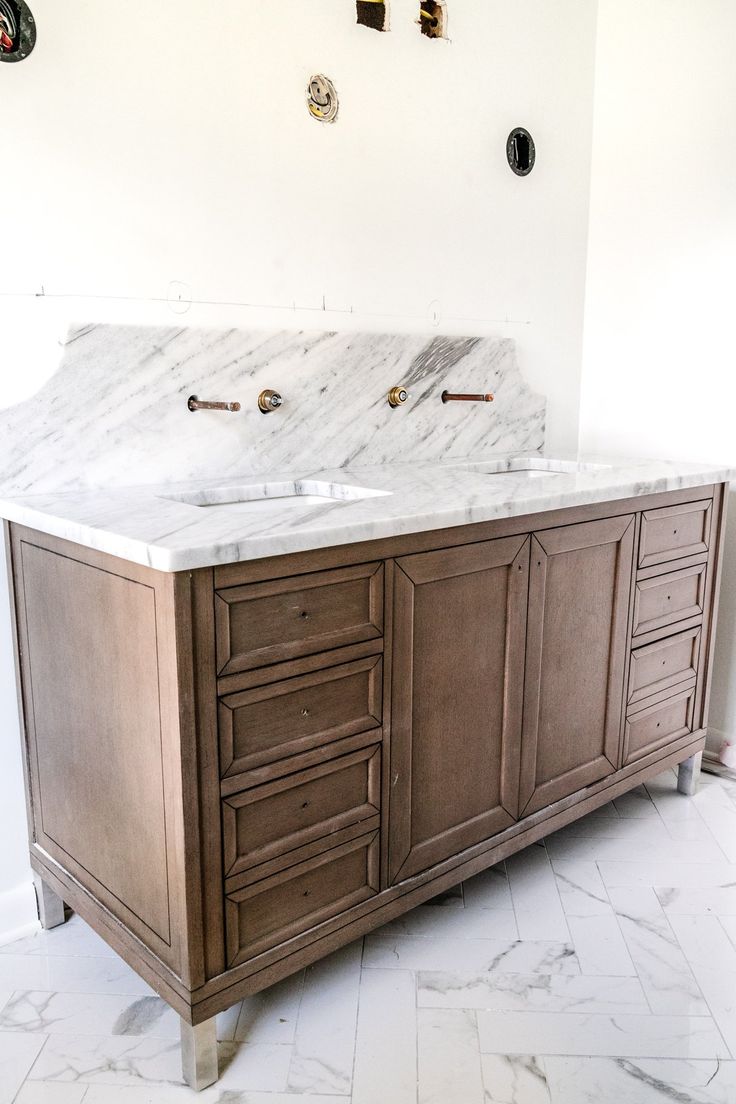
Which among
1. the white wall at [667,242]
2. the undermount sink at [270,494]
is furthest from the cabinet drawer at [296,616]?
the white wall at [667,242]

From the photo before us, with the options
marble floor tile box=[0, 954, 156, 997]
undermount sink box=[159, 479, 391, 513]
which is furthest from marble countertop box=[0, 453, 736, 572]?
marble floor tile box=[0, 954, 156, 997]

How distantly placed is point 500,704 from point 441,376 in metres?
1.05

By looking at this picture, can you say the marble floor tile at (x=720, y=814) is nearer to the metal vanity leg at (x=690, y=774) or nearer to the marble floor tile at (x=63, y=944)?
the metal vanity leg at (x=690, y=774)

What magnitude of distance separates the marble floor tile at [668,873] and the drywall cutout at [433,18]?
2.26 meters

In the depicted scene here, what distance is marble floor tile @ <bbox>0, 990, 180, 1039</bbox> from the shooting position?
5.58 feet

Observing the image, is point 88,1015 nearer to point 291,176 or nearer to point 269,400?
point 269,400

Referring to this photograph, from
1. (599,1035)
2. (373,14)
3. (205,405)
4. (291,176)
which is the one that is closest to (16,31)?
(291,176)

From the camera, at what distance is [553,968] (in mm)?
1884

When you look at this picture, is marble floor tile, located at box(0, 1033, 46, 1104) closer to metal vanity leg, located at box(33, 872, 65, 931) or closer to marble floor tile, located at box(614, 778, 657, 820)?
metal vanity leg, located at box(33, 872, 65, 931)

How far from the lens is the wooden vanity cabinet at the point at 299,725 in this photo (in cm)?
148

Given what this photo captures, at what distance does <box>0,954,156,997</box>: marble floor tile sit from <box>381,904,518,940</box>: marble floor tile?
558mm

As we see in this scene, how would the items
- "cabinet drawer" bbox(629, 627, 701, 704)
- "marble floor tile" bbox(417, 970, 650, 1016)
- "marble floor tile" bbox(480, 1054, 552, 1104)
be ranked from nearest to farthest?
"marble floor tile" bbox(480, 1054, 552, 1104)
"marble floor tile" bbox(417, 970, 650, 1016)
"cabinet drawer" bbox(629, 627, 701, 704)

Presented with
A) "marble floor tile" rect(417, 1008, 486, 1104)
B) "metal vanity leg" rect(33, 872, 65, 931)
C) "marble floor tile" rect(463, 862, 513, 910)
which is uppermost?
"metal vanity leg" rect(33, 872, 65, 931)

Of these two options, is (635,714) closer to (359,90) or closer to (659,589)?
(659,589)
